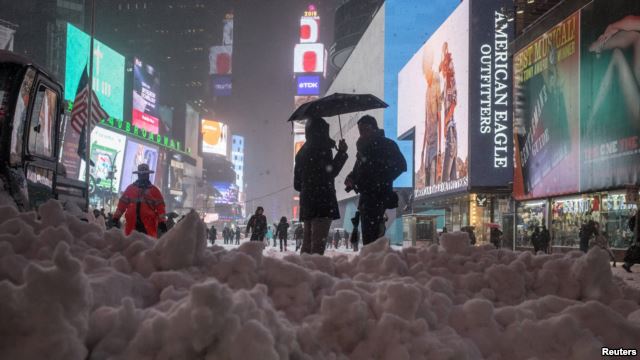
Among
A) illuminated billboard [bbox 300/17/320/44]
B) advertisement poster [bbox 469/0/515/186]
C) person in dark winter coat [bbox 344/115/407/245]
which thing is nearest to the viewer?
person in dark winter coat [bbox 344/115/407/245]

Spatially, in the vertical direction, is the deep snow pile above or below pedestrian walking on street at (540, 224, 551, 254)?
above

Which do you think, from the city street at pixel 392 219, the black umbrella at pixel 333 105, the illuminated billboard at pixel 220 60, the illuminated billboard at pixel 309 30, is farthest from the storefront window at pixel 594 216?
the illuminated billboard at pixel 220 60

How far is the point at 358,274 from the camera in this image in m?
3.82

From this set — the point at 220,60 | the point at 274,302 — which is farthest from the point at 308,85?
the point at 274,302

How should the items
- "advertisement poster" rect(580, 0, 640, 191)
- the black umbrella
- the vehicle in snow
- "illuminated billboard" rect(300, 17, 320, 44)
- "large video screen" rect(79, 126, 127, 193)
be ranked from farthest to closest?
"illuminated billboard" rect(300, 17, 320, 44) < "large video screen" rect(79, 126, 127, 193) < "advertisement poster" rect(580, 0, 640, 191) < the black umbrella < the vehicle in snow

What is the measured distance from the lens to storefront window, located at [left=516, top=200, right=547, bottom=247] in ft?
89.0

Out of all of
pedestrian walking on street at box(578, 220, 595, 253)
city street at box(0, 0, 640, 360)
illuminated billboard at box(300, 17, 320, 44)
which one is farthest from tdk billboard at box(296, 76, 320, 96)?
pedestrian walking on street at box(578, 220, 595, 253)

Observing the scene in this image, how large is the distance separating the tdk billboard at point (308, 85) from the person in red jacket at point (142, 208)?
325ft

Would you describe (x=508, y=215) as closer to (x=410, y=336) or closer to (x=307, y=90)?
(x=410, y=336)

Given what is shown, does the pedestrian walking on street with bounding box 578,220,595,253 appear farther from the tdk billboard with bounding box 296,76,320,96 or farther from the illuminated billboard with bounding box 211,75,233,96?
the illuminated billboard with bounding box 211,75,233,96

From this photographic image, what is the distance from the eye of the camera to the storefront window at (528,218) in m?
Answer: 27.1

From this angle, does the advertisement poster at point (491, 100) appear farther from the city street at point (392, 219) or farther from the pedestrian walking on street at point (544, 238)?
the pedestrian walking on street at point (544, 238)

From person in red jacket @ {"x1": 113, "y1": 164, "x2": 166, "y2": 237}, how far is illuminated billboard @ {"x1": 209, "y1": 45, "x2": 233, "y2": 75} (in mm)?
144003

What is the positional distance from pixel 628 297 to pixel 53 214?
12.3ft
